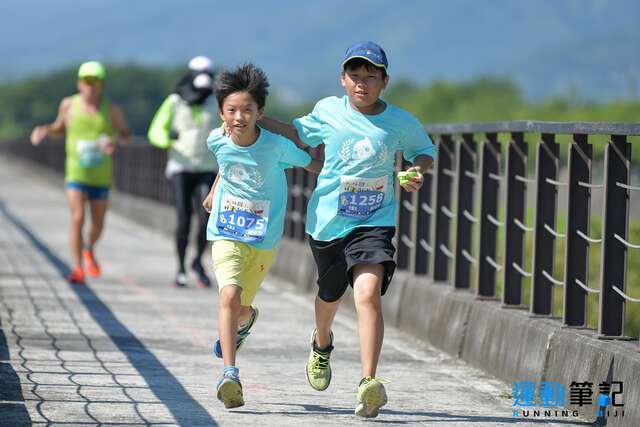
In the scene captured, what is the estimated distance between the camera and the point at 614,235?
795 centimetres

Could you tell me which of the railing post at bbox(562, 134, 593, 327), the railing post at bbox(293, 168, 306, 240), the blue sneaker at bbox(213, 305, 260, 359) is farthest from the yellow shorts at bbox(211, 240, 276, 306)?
the railing post at bbox(293, 168, 306, 240)

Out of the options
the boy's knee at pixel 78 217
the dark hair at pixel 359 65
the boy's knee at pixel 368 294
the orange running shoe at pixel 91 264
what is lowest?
the orange running shoe at pixel 91 264

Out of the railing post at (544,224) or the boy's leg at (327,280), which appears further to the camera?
the railing post at (544,224)

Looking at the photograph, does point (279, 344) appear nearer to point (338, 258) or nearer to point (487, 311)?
point (487, 311)

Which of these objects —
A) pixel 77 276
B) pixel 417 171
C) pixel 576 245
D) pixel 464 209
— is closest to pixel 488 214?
pixel 464 209

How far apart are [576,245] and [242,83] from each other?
2078 mm

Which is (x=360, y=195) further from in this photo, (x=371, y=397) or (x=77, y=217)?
(x=77, y=217)

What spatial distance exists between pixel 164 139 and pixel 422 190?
122 inches

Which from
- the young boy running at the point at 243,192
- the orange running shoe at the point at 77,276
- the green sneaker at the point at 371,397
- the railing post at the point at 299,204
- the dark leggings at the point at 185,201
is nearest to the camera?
the green sneaker at the point at 371,397

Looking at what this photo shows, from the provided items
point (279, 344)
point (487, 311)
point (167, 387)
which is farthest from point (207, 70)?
point (167, 387)

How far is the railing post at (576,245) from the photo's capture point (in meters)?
8.62

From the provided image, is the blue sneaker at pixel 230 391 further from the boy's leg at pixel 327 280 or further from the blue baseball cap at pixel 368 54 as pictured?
the blue baseball cap at pixel 368 54

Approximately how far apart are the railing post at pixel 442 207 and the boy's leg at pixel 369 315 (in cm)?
368

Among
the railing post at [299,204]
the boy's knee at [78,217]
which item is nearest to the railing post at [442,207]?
the boy's knee at [78,217]
